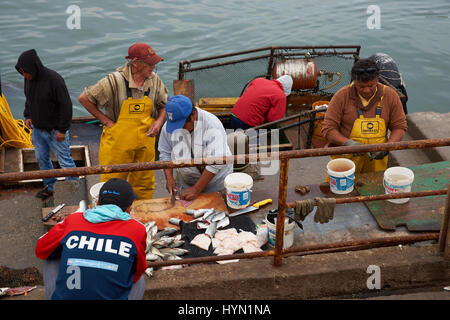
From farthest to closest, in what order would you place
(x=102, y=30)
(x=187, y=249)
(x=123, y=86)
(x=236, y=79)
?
(x=102, y=30)
(x=236, y=79)
(x=123, y=86)
(x=187, y=249)

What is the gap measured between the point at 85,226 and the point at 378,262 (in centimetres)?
234

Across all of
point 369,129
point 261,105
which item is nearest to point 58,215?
point 261,105

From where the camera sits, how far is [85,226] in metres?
2.74

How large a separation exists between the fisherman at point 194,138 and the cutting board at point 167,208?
0.37ft

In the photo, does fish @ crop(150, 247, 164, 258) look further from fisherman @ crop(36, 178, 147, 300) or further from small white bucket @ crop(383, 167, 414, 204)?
small white bucket @ crop(383, 167, 414, 204)

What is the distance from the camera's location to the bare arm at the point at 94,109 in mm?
5379

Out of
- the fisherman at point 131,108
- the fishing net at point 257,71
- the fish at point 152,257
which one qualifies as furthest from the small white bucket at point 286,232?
the fishing net at point 257,71

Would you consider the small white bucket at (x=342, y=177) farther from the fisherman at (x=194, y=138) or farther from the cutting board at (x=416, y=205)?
the fisherman at (x=194, y=138)

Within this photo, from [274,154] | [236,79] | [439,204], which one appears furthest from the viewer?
[236,79]

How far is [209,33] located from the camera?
22469 mm

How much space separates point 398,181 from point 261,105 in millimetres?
3399

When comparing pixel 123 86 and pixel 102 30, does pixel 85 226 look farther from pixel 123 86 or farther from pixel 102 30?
pixel 102 30

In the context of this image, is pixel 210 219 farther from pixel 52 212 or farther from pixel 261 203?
pixel 52 212
